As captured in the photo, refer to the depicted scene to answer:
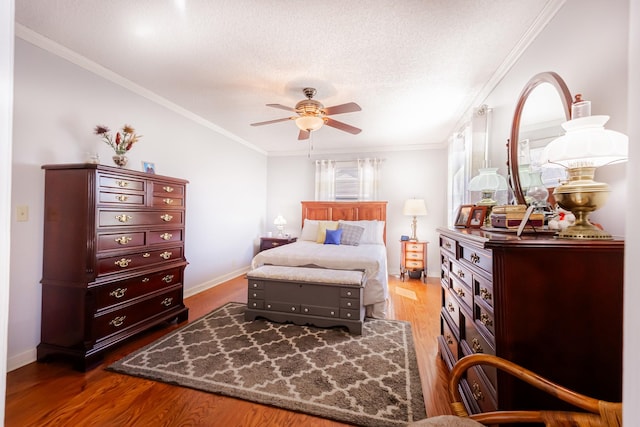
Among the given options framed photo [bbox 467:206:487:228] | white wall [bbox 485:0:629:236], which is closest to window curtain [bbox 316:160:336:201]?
framed photo [bbox 467:206:487:228]

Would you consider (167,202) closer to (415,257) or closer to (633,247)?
(633,247)

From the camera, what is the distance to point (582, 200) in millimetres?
1096

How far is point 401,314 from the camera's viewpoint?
313 centimetres

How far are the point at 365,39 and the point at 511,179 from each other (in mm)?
1526

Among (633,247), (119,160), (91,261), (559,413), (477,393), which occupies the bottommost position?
(477,393)

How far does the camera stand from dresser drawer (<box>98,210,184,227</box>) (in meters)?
2.14

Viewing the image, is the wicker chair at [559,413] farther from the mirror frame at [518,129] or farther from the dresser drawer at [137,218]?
the dresser drawer at [137,218]

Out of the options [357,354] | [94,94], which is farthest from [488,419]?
[94,94]

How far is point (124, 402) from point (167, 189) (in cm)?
182

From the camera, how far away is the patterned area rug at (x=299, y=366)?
1.65m

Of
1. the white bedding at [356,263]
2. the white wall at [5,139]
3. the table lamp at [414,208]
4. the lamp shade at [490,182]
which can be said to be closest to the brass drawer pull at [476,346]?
the lamp shade at [490,182]

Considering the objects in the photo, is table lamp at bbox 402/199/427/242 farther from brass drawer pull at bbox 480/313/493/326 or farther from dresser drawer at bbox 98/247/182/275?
dresser drawer at bbox 98/247/182/275

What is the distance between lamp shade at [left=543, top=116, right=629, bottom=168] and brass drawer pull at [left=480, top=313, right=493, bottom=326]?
30.8 inches

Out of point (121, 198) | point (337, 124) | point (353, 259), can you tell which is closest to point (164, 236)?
point (121, 198)
